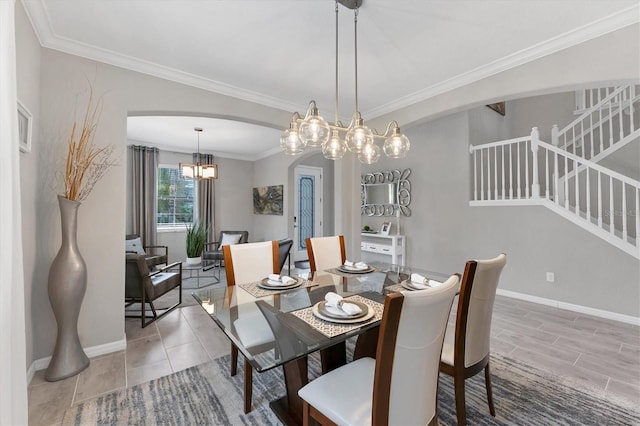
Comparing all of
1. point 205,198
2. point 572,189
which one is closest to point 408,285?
point 572,189

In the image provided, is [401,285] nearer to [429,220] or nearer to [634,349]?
[634,349]

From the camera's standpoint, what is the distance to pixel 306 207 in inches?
273

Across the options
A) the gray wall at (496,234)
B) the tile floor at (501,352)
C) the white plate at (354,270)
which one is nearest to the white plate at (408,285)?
the white plate at (354,270)

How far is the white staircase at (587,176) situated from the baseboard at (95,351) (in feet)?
15.5

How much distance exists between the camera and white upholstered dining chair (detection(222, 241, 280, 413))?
1359mm

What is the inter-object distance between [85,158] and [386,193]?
15.5ft

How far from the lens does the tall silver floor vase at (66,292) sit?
207 cm

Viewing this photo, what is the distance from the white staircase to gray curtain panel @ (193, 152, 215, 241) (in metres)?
5.36

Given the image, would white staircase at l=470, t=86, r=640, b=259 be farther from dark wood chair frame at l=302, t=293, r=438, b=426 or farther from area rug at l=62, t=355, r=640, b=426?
dark wood chair frame at l=302, t=293, r=438, b=426

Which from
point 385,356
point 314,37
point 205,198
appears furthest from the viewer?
point 205,198

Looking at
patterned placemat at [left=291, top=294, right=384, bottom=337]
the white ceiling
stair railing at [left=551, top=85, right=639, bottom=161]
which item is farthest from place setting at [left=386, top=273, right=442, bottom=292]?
stair railing at [left=551, top=85, right=639, bottom=161]

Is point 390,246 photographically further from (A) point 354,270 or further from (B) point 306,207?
(A) point 354,270

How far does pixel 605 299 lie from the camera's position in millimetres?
3312

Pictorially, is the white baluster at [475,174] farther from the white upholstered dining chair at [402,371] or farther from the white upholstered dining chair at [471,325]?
the white upholstered dining chair at [402,371]
